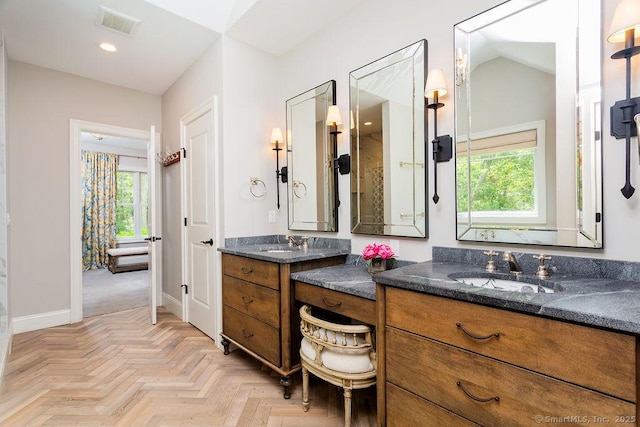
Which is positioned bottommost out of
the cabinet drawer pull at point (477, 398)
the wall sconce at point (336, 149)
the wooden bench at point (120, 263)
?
the wooden bench at point (120, 263)

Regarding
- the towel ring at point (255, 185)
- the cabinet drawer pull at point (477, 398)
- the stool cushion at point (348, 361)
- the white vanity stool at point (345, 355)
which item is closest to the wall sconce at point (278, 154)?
the towel ring at point (255, 185)

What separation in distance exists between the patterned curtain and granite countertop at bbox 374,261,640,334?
7.04 m

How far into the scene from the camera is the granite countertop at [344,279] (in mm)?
1529

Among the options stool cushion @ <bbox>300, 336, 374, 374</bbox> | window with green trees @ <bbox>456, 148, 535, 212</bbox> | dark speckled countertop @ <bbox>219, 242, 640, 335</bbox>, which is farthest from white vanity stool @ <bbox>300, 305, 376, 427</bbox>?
window with green trees @ <bbox>456, 148, 535, 212</bbox>

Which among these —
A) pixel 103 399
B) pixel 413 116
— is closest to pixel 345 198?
pixel 413 116

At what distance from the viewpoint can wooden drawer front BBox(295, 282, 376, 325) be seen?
4.92ft

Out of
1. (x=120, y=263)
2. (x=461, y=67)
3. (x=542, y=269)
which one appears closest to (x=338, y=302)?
(x=542, y=269)

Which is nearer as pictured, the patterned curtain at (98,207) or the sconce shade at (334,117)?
the sconce shade at (334,117)

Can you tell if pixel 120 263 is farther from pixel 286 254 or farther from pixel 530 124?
pixel 530 124

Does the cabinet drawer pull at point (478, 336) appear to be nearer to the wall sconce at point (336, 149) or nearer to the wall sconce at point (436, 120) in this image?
the wall sconce at point (436, 120)

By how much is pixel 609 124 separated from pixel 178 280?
12.3ft

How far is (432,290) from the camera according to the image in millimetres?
1175

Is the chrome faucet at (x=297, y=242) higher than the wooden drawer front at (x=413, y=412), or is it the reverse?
the chrome faucet at (x=297, y=242)

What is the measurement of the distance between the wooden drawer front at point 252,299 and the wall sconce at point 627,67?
1.80 meters
